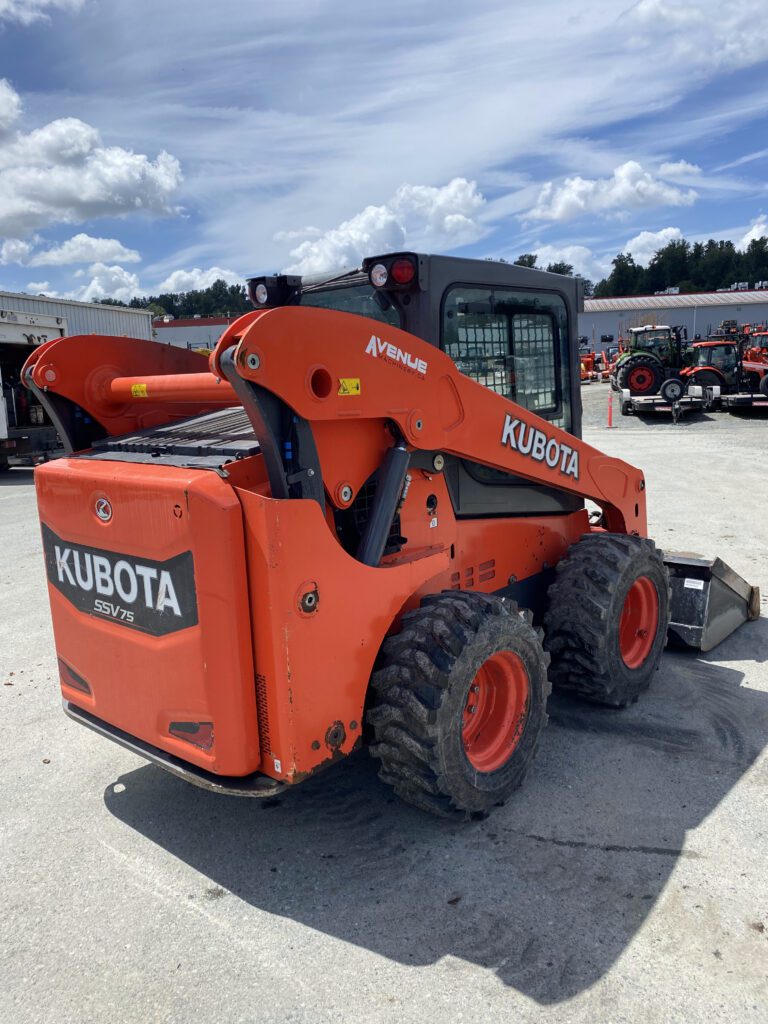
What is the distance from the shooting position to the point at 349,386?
3.02 meters

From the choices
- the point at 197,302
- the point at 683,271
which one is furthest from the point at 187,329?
the point at 683,271

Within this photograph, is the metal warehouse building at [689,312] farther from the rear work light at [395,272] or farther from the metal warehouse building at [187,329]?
the rear work light at [395,272]

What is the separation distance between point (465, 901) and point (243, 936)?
82 centimetres

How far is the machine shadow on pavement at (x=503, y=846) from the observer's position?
2779mm

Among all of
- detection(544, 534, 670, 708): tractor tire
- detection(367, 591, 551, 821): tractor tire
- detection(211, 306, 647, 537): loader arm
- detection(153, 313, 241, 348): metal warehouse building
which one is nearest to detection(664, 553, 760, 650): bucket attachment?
detection(544, 534, 670, 708): tractor tire

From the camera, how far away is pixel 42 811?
147 inches

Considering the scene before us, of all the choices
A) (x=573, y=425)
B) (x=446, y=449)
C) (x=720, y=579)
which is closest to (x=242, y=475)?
(x=446, y=449)

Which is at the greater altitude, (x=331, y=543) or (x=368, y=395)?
(x=368, y=395)

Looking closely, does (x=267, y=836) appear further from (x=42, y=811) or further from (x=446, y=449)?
(x=446, y=449)

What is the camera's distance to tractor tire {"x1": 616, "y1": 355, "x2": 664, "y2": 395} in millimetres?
23234

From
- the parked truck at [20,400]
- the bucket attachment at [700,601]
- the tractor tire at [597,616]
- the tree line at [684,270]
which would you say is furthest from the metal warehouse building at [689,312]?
the tractor tire at [597,616]

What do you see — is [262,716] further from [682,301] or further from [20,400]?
[682,301]

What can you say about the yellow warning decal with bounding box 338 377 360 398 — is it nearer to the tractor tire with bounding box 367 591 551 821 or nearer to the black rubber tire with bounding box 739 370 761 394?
the tractor tire with bounding box 367 591 551 821

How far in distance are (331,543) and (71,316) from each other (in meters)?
20.0
